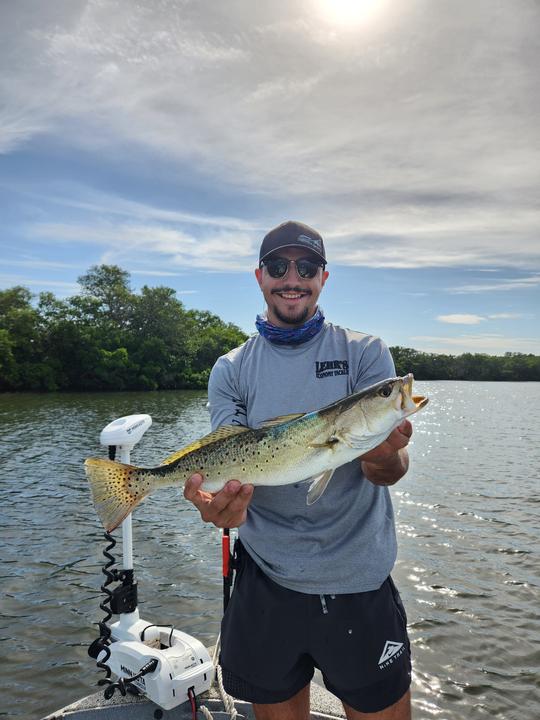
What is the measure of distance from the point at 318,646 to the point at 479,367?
134m

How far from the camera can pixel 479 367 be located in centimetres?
12762

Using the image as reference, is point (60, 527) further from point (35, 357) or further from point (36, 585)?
point (35, 357)

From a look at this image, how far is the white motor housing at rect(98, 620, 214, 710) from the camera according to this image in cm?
406

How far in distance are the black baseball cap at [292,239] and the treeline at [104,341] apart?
65.6 metres

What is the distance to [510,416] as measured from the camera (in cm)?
4462

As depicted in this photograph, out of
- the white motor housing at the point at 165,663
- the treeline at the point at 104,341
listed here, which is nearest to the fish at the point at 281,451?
the white motor housing at the point at 165,663

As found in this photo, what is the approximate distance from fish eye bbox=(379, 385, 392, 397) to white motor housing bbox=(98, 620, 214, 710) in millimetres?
2850

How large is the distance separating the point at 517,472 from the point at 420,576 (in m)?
12.3

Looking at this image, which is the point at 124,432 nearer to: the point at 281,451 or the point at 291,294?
the point at 281,451

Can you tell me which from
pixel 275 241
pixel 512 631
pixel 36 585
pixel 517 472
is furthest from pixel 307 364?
pixel 517 472

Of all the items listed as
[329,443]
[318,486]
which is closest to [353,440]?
[329,443]

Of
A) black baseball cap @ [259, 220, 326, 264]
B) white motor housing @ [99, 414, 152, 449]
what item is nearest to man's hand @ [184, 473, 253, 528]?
white motor housing @ [99, 414, 152, 449]

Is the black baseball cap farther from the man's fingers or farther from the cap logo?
the man's fingers

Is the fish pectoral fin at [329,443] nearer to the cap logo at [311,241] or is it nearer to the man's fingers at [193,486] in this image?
the man's fingers at [193,486]
